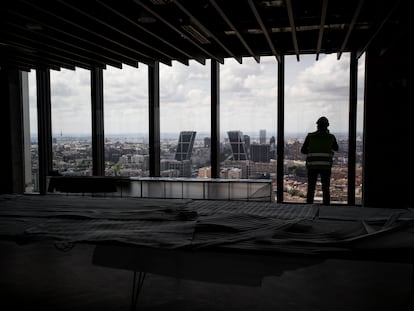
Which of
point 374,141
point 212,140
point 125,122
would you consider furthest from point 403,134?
point 125,122

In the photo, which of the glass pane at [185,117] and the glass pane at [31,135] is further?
the glass pane at [31,135]

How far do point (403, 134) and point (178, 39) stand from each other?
3.58m

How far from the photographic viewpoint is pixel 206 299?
101 inches

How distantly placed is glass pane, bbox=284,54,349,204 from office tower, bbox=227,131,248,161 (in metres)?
0.75

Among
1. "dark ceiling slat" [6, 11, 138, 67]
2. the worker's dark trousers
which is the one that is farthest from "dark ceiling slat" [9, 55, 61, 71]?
the worker's dark trousers

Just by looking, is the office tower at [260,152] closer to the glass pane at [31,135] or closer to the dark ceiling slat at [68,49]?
the dark ceiling slat at [68,49]

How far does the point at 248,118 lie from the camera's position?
6.06m

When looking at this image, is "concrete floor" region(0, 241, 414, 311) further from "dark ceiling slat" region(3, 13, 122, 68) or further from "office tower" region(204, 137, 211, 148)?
"office tower" region(204, 137, 211, 148)

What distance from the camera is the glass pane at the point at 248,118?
5.94 meters

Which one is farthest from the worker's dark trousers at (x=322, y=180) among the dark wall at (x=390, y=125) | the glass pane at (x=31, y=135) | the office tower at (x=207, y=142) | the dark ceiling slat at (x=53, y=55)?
the glass pane at (x=31, y=135)

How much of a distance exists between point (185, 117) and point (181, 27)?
8.92ft

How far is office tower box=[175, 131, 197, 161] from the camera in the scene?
635cm

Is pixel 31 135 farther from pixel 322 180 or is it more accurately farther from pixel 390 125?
pixel 390 125

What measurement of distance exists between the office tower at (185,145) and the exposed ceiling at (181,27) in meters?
1.52
